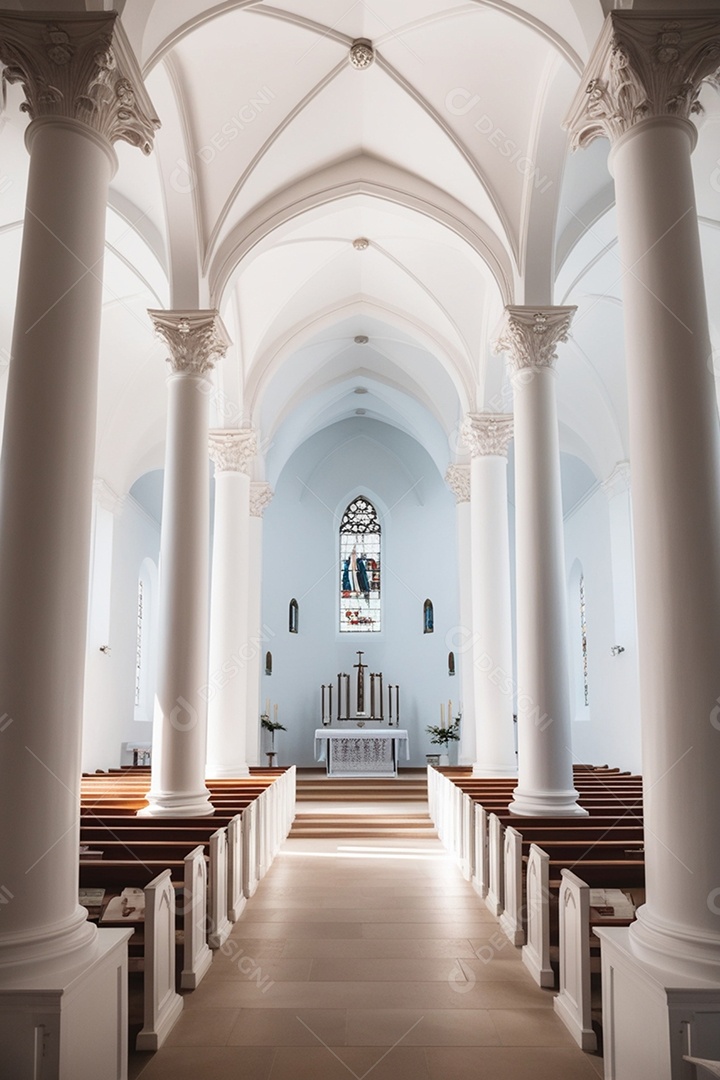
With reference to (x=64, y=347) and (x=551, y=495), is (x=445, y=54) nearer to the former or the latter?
(x=551, y=495)

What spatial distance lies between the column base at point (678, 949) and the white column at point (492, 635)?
795 cm

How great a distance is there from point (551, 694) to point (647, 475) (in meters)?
4.03

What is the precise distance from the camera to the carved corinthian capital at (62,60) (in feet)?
16.6

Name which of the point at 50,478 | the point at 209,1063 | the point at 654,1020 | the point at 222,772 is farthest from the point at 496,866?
the point at 222,772

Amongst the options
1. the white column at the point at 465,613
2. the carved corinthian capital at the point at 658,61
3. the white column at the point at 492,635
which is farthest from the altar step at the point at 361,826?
the carved corinthian capital at the point at 658,61

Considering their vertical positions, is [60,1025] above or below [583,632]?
below

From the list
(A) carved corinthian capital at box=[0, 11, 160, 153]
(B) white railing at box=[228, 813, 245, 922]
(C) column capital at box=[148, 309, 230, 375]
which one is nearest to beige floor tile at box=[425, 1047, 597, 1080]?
(B) white railing at box=[228, 813, 245, 922]

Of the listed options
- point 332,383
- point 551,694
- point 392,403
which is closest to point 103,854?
point 551,694

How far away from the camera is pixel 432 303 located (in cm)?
1383

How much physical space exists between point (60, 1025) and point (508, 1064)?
2282 millimetres

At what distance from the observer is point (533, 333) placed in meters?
9.24

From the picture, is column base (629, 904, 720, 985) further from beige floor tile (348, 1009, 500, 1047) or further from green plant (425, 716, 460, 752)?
green plant (425, 716, 460, 752)

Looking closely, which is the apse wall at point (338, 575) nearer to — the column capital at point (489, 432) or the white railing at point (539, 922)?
the column capital at point (489, 432)

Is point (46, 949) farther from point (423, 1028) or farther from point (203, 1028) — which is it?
point (423, 1028)
